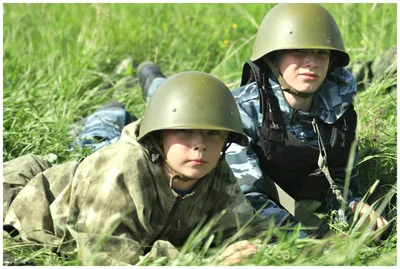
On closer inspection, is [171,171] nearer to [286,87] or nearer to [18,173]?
[18,173]

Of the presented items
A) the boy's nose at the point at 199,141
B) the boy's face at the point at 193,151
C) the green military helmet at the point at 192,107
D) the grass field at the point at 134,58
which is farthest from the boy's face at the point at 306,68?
the boy's nose at the point at 199,141

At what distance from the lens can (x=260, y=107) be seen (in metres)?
5.84

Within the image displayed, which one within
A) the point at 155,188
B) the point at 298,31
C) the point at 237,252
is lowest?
the point at 237,252

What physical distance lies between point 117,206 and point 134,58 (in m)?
4.91

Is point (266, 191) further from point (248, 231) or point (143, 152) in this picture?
point (143, 152)

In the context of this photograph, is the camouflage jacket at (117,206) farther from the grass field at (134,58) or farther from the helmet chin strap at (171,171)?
the grass field at (134,58)

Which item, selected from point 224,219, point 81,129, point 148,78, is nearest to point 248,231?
point 224,219

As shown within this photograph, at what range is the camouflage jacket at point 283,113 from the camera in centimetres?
571

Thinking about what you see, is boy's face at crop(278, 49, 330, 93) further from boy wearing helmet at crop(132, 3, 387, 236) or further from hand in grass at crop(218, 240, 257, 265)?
hand in grass at crop(218, 240, 257, 265)

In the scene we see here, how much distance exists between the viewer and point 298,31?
5801mm

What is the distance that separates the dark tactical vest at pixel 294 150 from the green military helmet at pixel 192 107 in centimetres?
107

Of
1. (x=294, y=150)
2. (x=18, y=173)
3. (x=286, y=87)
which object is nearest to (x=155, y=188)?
(x=18, y=173)

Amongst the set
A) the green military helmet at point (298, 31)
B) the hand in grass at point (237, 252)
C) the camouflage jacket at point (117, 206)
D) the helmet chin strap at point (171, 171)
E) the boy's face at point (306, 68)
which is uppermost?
the green military helmet at point (298, 31)

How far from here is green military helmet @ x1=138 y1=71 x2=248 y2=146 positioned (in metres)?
4.55
